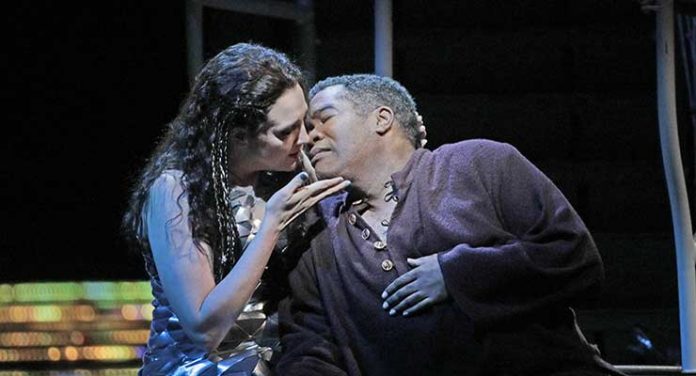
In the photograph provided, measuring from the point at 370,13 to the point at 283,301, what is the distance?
1848 mm

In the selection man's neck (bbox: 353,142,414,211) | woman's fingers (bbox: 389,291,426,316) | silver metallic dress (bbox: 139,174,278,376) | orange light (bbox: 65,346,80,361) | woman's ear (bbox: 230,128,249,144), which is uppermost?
woman's ear (bbox: 230,128,249,144)

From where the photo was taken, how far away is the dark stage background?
3910mm

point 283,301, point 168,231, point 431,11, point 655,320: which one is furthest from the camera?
point 431,11

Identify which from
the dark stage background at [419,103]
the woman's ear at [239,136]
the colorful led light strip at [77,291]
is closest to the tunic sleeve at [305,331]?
the woman's ear at [239,136]

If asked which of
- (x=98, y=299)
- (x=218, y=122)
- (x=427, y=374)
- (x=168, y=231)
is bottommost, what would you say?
(x=98, y=299)

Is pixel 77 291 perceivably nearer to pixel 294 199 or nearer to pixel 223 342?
pixel 223 342

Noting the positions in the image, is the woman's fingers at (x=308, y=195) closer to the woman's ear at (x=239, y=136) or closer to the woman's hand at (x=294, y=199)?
the woman's hand at (x=294, y=199)

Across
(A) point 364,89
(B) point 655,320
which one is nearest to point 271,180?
(A) point 364,89

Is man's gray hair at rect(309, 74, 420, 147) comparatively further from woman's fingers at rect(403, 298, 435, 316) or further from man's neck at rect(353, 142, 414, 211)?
woman's fingers at rect(403, 298, 435, 316)

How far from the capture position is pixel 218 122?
2416 mm

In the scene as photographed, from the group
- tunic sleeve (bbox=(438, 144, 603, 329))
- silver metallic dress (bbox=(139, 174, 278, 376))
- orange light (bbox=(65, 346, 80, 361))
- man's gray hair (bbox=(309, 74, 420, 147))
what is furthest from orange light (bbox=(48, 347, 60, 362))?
tunic sleeve (bbox=(438, 144, 603, 329))

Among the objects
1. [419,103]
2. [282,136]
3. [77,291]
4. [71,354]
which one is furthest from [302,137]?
[71,354]

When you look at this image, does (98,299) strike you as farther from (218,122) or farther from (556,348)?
(556,348)

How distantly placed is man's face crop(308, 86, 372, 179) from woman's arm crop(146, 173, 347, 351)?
17 cm
